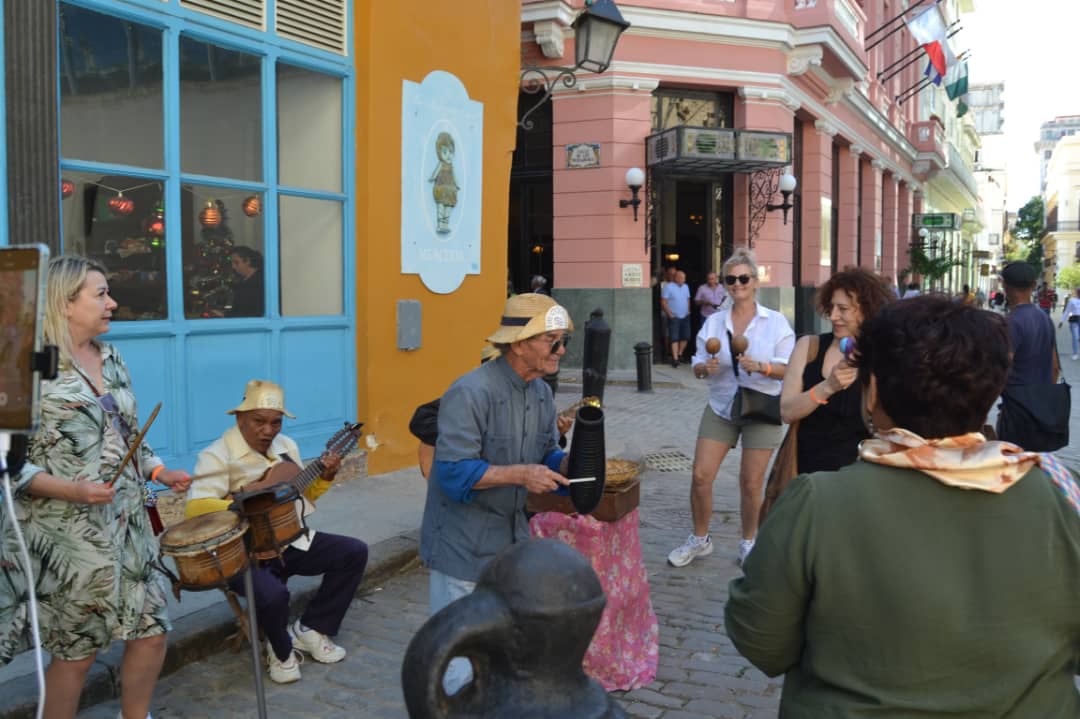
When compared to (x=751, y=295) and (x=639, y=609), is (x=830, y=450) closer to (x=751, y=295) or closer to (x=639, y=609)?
(x=639, y=609)

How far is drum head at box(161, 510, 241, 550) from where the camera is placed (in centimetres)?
327

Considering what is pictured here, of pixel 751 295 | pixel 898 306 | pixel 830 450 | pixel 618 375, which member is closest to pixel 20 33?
pixel 751 295

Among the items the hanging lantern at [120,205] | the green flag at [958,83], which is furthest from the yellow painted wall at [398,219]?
the green flag at [958,83]

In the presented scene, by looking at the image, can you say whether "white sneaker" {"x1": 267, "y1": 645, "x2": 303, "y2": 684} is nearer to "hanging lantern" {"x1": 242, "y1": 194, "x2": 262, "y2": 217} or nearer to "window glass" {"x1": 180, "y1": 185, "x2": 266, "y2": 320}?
"window glass" {"x1": 180, "y1": 185, "x2": 266, "y2": 320}

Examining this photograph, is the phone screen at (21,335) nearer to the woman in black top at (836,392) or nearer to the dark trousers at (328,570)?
the dark trousers at (328,570)

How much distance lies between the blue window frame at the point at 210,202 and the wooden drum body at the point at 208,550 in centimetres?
289

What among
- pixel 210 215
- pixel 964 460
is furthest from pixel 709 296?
pixel 964 460

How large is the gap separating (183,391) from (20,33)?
2.35m

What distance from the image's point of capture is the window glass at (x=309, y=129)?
23.5 feet

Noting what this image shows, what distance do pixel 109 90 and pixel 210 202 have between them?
97 cm

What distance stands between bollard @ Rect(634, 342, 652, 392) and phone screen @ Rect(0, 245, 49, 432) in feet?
40.5

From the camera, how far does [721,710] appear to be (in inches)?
157

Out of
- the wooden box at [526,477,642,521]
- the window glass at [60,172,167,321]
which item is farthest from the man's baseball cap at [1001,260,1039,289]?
the window glass at [60,172,167,321]

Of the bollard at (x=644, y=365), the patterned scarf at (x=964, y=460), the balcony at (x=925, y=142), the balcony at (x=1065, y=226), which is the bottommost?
the bollard at (x=644, y=365)
